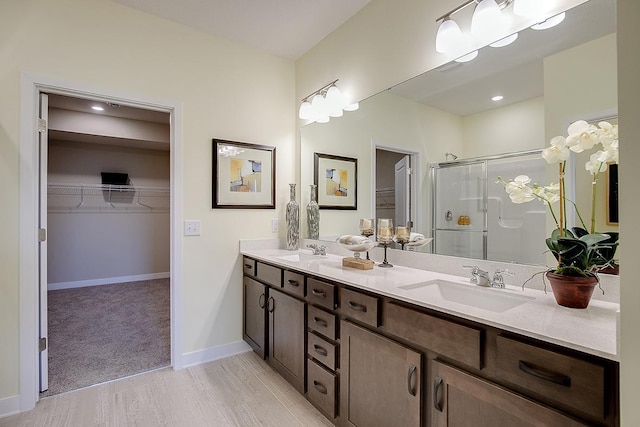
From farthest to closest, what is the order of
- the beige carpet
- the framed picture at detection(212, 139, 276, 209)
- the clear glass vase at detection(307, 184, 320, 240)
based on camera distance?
the clear glass vase at detection(307, 184, 320, 240) → the framed picture at detection(212, 139, 276, 209) → the beige carpet

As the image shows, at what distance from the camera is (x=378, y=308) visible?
1.40 meters

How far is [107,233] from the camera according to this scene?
5.01m

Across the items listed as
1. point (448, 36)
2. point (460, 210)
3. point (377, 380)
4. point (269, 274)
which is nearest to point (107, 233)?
point (269, 274)

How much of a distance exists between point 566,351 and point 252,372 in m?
2.08

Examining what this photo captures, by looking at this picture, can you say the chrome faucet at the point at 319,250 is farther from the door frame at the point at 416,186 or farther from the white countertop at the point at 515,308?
the door frame at the point at 416,186

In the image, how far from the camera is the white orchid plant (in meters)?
1.10

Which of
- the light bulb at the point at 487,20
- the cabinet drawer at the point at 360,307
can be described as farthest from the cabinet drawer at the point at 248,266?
the light bulb at the point at 487,20

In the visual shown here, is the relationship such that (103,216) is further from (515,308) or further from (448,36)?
(515,308)

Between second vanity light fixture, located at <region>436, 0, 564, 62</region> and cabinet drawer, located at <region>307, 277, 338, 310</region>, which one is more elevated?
second vanity light fixture, located at <region>436, 0, 564, 62</region>

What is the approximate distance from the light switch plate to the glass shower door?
5.78 ft

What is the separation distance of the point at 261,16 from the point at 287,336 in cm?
227

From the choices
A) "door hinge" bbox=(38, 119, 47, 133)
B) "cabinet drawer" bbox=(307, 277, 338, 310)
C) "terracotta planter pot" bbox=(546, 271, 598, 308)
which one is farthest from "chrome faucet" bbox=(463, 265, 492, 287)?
"door hinge" bbox=(38, 119, 47, 133)

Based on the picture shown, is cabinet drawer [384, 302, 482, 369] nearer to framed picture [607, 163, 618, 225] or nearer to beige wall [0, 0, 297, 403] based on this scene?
framed picture [607, 163, 618, 225]

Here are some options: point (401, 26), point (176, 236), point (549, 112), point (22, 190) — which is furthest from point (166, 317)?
point (549, 112)
